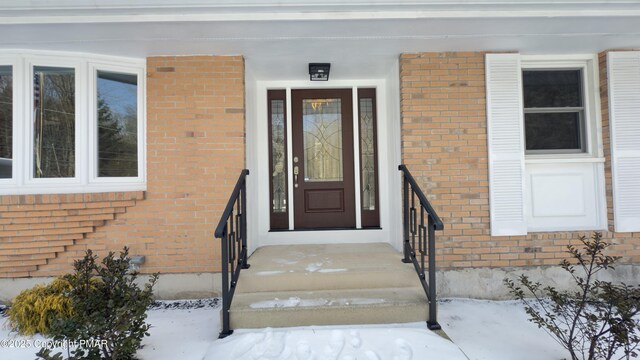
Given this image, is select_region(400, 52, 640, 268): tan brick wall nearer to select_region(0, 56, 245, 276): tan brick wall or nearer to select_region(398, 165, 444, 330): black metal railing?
select_region(398, 165, 444, 330): black metal railing

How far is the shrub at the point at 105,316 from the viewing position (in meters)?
2.10

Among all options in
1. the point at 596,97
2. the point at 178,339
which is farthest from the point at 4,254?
the point at 596,97

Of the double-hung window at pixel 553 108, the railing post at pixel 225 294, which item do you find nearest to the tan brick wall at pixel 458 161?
the double-hung window at pixel 553 108

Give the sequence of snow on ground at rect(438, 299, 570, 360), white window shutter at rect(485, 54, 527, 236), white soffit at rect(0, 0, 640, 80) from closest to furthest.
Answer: snow on ground at rect(438, 299, 570, 360) → white soffit at rect(0, 0, 640, 80) → white window shutter at rect(485, 54, 527, 236)

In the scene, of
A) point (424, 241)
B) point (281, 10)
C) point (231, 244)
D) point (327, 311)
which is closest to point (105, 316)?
point (231, 244)

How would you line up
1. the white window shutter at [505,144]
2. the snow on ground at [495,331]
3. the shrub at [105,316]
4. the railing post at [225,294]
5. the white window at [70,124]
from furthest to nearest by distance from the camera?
the white window shutter at [505,144] → the white window at [70,124] → the railing post at [225,294] → the snow on ground at [495,331] → the shrub at [105,316]

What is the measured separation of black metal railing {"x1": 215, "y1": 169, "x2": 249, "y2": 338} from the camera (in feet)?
8.55

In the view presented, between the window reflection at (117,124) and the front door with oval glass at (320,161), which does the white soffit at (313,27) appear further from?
the front door with oval glass at (320,161)

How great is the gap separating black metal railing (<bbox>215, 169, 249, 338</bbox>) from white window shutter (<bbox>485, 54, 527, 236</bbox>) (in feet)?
8.74

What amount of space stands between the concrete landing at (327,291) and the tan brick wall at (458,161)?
82cm

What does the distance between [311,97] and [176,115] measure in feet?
5.73

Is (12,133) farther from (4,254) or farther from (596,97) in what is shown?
(596,97)

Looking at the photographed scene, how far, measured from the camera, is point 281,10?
280cm

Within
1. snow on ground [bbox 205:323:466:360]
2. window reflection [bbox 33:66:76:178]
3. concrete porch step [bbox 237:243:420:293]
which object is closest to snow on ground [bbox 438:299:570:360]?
snow on ground [bbox 205:323:466:360]
